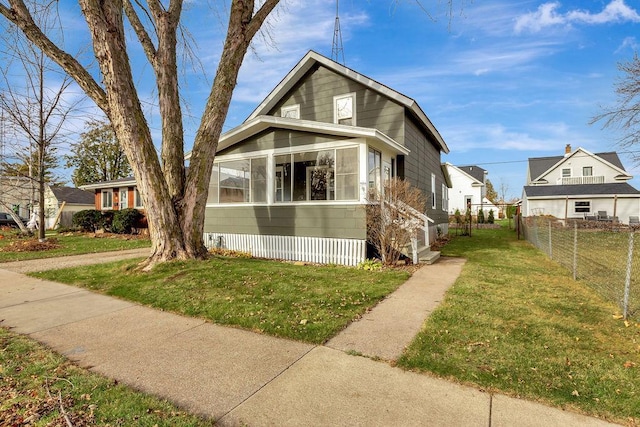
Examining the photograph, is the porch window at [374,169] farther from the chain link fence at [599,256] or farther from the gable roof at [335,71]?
the chain link fence at [599,256]

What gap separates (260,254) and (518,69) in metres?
14.2

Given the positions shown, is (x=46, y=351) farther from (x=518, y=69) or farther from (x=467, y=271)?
(x=518, y=69)

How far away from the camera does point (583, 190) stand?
27078mm

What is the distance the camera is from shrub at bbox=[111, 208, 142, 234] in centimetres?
1839

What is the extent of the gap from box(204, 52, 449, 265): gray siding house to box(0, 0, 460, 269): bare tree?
2101mm

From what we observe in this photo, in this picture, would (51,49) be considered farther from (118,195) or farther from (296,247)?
(118,195)

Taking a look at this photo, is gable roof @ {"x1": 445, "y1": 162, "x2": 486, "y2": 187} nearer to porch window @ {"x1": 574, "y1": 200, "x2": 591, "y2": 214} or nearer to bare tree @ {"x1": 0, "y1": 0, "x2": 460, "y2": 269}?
porch window @ {"x1": 574, "y1": 200, "x2": 591, "y2": 214}

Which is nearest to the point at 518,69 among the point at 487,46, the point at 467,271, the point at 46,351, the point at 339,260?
the point at 487,46

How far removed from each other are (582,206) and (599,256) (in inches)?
954

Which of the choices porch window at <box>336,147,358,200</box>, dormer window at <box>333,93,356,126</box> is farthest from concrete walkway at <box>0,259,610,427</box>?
dormer window at <box>333,93,356,126</box>

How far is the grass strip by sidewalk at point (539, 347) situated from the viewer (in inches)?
105

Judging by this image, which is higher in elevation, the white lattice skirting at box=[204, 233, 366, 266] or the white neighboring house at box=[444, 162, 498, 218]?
the white neighboring house at box=[444, 162, 498, 218]

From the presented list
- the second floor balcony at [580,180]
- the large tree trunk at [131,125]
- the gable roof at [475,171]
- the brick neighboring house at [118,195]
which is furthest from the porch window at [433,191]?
the gable roof at [475,171]

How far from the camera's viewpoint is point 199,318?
15.2ft
